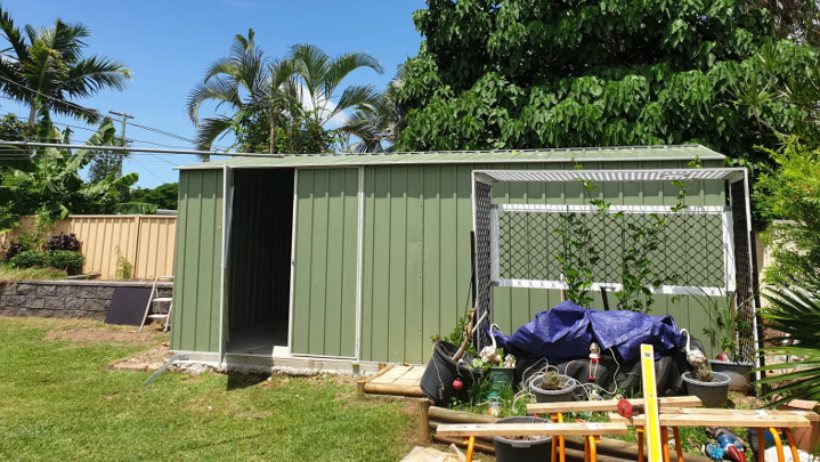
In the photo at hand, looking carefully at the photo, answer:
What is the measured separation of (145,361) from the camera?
551 cm

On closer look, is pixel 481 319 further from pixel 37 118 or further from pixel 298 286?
pixel 37 118

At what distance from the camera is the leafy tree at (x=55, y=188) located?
33.6 ft

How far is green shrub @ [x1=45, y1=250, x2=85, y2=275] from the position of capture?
930 cm

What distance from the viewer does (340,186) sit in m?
5.14

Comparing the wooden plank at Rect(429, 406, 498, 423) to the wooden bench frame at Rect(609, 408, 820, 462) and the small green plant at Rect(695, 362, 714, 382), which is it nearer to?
the wooden bench frame at Rect(609, 408, 820, 462)

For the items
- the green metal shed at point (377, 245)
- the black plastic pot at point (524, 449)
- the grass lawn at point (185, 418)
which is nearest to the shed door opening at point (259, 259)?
the green metal shed at point (377, 245)

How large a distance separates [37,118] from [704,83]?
55.0 feet

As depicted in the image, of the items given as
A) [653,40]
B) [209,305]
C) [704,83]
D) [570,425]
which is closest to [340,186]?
[209,305]

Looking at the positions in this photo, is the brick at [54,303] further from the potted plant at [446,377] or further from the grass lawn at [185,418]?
the potted plant at [446,377]

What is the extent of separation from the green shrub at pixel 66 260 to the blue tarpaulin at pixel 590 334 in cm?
954

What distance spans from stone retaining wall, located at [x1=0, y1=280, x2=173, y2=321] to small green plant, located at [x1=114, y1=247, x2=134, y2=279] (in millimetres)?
896

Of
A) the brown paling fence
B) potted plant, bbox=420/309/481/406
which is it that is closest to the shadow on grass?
potted plant, bbox=420/309/481/406

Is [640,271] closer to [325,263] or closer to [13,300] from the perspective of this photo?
[325,263]

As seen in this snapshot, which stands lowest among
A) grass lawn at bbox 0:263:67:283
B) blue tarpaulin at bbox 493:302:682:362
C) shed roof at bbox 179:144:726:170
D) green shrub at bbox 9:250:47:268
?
blue tarpaulin at bbox 493:302:682:362
